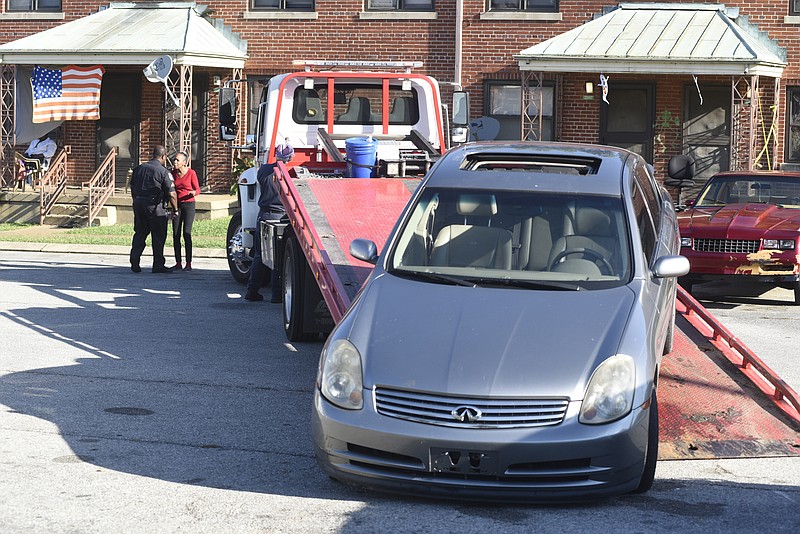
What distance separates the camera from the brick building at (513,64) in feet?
78.9

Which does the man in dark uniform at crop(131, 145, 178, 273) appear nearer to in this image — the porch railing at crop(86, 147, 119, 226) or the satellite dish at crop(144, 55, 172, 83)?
the satellite dish at crop(144, 55, 172, 83)

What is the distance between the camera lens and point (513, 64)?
25.6 meters

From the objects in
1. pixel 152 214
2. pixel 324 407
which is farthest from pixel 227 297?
pixel 324 407

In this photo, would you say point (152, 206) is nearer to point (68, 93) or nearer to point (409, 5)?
point (68, 93)

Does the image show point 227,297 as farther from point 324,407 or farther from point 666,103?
point 666,103

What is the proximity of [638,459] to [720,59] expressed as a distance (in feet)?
58.1

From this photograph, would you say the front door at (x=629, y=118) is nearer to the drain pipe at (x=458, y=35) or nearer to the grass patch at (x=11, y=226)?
the drain pipe at (x=458, y=35)

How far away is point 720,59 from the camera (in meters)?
22.6

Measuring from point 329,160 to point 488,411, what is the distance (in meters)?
8.32

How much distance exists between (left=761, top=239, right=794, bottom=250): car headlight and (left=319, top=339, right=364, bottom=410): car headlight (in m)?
8.51

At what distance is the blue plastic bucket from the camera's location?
12.6 m

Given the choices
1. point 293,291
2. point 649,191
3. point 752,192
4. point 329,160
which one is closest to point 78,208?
point 329,160

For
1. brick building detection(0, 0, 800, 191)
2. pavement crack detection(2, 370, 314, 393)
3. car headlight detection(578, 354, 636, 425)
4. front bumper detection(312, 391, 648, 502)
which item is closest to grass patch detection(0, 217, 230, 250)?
brick building detection(0, 0, 800, 191)

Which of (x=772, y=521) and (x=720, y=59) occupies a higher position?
(x=720, y=59)
